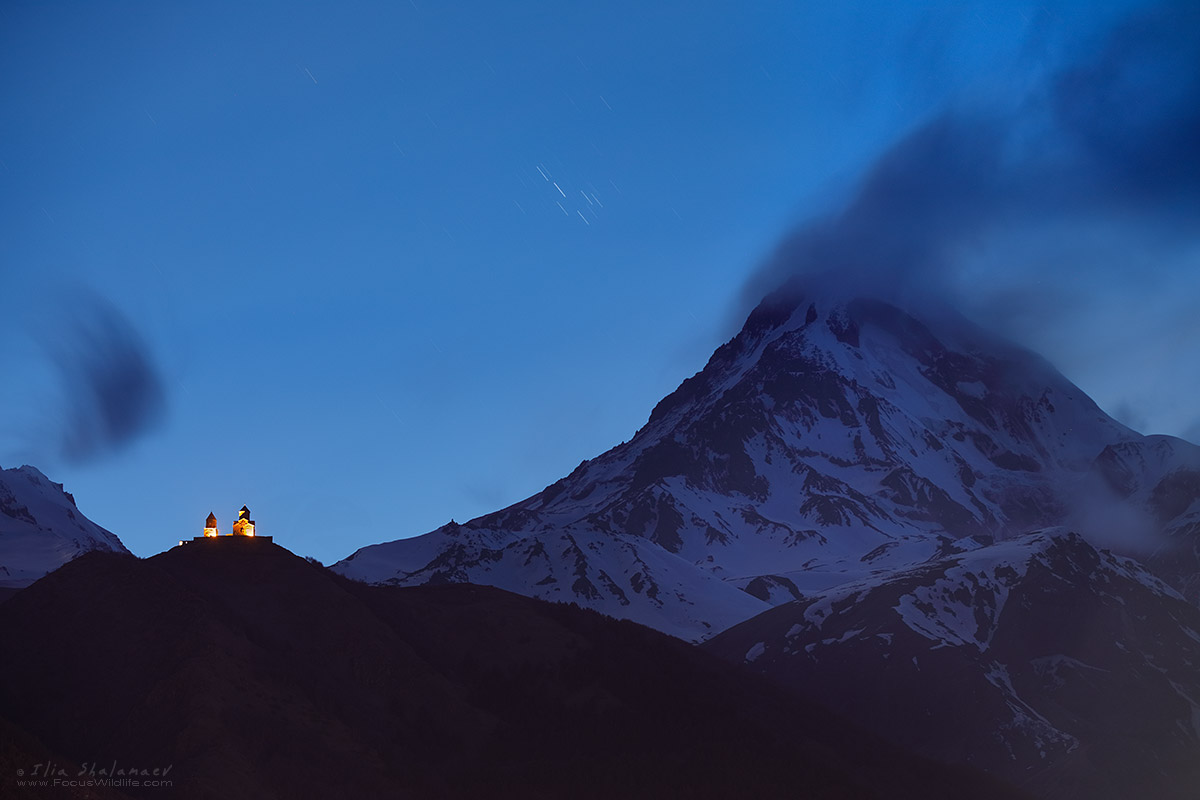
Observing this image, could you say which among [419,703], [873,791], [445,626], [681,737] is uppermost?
[445,626]

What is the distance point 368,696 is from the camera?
463 ft

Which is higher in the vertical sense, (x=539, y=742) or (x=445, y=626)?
(x=445, y=626)

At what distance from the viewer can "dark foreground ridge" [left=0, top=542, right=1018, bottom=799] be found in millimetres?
123875

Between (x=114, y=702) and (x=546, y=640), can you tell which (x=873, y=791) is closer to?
(x=546, y=640)

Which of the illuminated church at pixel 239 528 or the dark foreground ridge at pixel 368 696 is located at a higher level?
A: the illuminated church at pixel 239 528

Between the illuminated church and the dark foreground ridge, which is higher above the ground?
the illuminated church

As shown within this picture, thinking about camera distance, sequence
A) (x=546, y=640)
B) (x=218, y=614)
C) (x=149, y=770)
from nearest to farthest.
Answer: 1. (x=149, y=770)
2. (x=218, y=614)
3. (x=546, y=640)

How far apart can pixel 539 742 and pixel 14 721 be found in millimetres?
47471

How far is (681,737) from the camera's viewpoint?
150 m

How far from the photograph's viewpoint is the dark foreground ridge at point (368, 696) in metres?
124

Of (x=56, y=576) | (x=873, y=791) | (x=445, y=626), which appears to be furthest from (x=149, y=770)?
(x=873, y=791)

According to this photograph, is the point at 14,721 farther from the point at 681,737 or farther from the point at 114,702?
the point at 681,737

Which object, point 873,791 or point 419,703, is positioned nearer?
point 419,703

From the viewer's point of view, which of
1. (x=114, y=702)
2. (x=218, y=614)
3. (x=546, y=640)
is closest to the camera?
(x=114, y=702)
